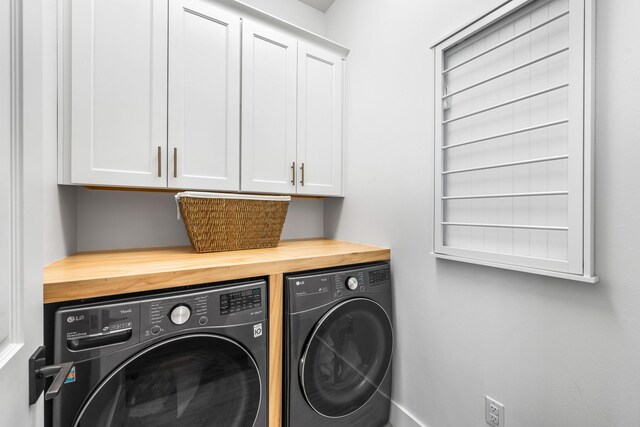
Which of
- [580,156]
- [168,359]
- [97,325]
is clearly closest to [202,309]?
[168,359]

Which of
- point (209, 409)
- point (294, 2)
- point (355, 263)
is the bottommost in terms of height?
point (209, 409)

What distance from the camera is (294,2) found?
206 cm

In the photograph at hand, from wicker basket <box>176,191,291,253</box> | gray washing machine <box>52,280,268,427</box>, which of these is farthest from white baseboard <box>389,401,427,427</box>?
wicker basket <box>176,191,291,253</box>

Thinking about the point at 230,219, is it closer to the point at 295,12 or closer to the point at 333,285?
the point at 333,285

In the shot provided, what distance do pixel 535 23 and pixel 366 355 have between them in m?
1.55

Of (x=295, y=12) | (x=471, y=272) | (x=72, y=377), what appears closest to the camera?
(x=72, y=377)

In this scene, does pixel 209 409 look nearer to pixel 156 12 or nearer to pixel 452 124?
pixel 452 124

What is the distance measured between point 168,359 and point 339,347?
73cm

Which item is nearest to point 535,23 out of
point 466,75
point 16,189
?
point 466,75

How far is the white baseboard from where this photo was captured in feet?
4.81

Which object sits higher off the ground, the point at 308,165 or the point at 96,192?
the point at 308,165

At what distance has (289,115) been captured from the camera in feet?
5.76

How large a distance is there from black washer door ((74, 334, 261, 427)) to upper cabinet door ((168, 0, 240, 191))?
31.1 inches

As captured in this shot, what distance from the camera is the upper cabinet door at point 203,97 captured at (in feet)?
4.60
